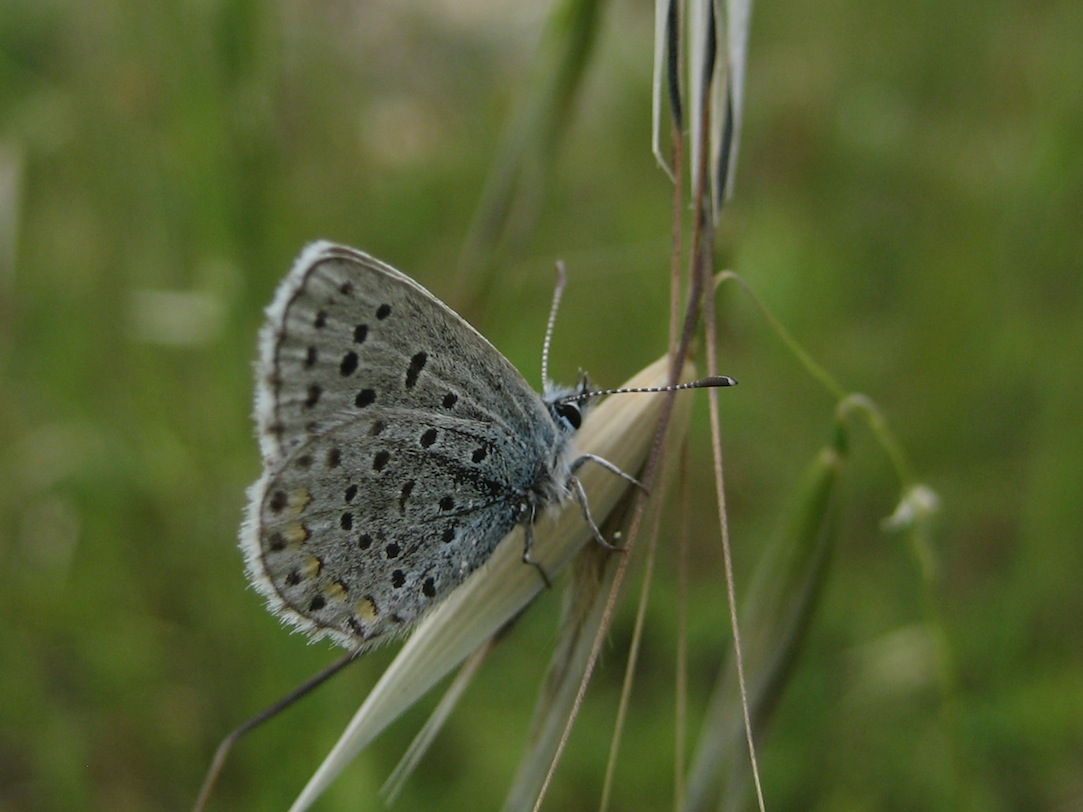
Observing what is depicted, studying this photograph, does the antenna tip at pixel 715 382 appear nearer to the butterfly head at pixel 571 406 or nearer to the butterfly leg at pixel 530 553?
the butterfly leg at pixel 530 553

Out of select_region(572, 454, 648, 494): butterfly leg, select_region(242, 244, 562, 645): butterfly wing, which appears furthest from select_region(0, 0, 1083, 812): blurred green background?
select_region(572, 454, 648, 494): butterfly leg

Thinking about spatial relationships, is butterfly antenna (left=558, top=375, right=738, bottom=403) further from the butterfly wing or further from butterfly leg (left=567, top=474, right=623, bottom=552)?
the butterfly wing

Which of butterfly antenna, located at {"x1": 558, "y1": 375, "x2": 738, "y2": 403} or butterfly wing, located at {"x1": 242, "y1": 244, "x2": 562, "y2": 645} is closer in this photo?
butterfly antenna, located at {"x1": 558, "y1": 375, "x2": 738, "y2": 403}

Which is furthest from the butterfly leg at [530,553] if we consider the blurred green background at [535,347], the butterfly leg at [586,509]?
the blurred green background at [535,347]

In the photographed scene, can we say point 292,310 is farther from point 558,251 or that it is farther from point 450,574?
point 558,251

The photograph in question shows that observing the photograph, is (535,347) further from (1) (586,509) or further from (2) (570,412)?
(1) (586,509)

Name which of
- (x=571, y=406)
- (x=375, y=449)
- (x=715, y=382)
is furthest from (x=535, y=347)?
(x=715, y=382)
